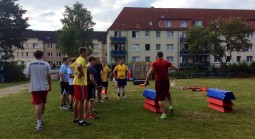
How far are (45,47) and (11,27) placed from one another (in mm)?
66383

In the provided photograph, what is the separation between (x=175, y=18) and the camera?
7088 cm

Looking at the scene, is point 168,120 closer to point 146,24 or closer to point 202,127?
point 202,127

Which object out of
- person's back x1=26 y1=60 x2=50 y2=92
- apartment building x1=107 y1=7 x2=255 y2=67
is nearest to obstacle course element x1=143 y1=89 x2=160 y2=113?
person's back x1=26 y1=60 x2=50 y2=92

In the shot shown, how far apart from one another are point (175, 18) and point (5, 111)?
2430 inches

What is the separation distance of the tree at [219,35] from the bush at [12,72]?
2742 centimetres

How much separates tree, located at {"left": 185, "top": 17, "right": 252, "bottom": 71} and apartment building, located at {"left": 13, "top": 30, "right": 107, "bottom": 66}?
56356 mm

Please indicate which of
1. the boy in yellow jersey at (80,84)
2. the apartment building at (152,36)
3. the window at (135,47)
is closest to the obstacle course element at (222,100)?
the boy in yellow jersey at (80,84)

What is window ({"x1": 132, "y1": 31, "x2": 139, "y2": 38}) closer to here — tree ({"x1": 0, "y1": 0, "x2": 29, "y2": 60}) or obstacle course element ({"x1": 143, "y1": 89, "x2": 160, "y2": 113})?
tree ({"x1": 0, "y1": 0, "x2": 29, "y2": 60})

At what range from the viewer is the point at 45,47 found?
350 ft

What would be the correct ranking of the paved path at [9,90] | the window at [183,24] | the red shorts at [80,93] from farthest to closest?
the window at [183,24] < the paved path at [9,90] < the red shorts at [80,93]

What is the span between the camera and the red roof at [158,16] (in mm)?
69562

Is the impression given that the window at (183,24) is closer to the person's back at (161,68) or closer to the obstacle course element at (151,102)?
the obstacle course element at (151,102)

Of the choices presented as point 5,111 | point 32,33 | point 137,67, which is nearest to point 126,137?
point 5,111

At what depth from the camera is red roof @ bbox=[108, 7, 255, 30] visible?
228 ft
